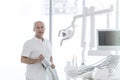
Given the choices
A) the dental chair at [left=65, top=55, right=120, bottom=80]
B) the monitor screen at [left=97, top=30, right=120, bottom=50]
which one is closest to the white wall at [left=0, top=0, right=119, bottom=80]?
the monitor screen at [left=97, top=30, right=120, bottom=50]

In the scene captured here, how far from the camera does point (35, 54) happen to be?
2.78m

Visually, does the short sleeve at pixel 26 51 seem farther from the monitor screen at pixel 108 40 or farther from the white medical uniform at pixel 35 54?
the monitor screen at pixel 108 40

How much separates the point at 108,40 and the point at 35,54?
774 mm

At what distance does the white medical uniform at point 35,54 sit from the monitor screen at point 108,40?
58 centimetres

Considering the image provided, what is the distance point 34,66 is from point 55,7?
1.29m

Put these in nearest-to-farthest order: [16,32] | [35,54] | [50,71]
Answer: [50,71] → [35,54] → [16,32]

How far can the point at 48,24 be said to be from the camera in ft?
12.6

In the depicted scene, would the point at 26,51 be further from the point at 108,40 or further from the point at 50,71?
the point at 108,40

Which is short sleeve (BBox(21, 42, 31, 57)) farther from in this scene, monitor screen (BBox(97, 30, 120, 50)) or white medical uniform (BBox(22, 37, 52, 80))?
monitor screen (BBox(97, 30, 120, 50))

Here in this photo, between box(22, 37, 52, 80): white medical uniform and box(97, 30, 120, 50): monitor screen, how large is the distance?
584mm

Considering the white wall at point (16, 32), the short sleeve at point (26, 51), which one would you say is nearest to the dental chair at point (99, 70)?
the short sleeve at point (26, 51)

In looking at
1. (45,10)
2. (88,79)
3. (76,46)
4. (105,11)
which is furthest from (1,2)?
(88,79)

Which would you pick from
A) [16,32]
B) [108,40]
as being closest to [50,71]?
[108,40]

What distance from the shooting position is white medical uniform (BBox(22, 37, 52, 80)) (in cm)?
278
